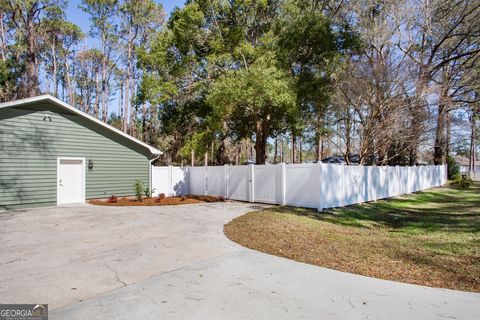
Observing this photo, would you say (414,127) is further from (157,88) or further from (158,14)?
Result: (158,14)

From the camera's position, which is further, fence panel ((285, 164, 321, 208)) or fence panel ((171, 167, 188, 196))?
fence panel ((171, 167, 188, 196))

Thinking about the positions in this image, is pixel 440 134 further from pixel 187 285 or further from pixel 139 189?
pixel 187 285

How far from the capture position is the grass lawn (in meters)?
4.71

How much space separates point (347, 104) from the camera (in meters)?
15.4

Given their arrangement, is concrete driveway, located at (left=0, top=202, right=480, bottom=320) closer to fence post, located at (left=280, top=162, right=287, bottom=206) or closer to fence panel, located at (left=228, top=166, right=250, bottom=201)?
fence post, located at (left=280, top=162, right=287, bottom=206)

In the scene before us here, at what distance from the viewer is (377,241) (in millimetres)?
6742

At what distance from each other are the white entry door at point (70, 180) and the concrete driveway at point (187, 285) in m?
5.97

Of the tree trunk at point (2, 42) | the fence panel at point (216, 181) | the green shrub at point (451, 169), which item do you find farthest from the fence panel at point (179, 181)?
the green shrub at point (451, 169)

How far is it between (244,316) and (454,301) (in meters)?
2.42

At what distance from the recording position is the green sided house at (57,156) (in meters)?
11.2

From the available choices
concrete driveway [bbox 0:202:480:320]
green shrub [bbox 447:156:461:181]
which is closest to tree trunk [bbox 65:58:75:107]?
concrete driveway [bbox 0:202:480:320]

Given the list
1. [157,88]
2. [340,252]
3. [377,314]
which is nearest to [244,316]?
[377,314]

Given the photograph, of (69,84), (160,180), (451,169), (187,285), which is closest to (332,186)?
(187,285)

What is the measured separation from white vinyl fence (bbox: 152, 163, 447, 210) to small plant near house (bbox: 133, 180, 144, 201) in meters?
1.11
